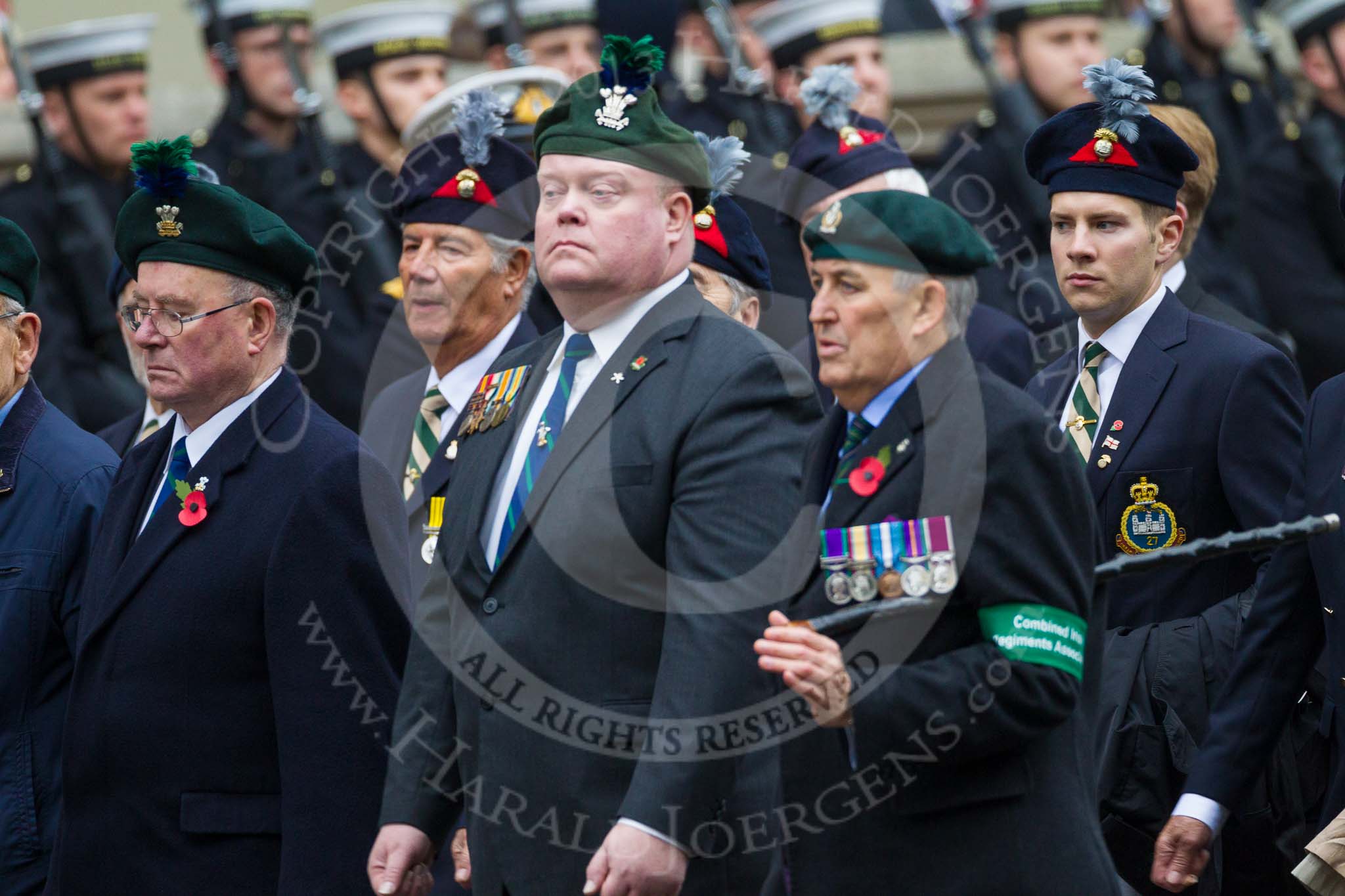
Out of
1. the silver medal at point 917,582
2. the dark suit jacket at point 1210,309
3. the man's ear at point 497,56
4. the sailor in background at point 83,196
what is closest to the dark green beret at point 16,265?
the silver medal at point 917,582

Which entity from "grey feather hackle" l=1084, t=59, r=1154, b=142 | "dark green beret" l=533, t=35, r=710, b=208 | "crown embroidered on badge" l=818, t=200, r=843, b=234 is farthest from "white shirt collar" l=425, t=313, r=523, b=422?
"crown embroidered on badge" l=818, t=200, r=843, b=234

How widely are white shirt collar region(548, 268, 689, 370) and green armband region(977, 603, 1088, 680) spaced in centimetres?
107

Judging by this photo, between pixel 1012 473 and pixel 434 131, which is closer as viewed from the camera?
pixel 1012 473

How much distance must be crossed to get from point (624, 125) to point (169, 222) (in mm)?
1134

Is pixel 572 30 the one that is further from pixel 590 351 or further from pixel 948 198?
pixel 590 351

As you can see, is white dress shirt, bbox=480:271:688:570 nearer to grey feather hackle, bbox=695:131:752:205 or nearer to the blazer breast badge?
grey feather hackle, bbox=695:131:752:205

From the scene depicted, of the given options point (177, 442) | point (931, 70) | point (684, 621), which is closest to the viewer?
point (684, 621)

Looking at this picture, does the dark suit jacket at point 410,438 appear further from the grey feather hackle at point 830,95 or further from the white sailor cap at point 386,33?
the white sailor cap at point 386,33

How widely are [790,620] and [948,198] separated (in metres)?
5.22

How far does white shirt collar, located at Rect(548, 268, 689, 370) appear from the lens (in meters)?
4.77

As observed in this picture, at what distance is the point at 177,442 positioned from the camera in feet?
17.2

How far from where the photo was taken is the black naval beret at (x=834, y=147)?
7.02 metres

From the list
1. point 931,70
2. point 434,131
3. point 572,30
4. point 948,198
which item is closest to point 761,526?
point 434,131

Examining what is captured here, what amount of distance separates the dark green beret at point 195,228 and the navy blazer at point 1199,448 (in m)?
1.94
